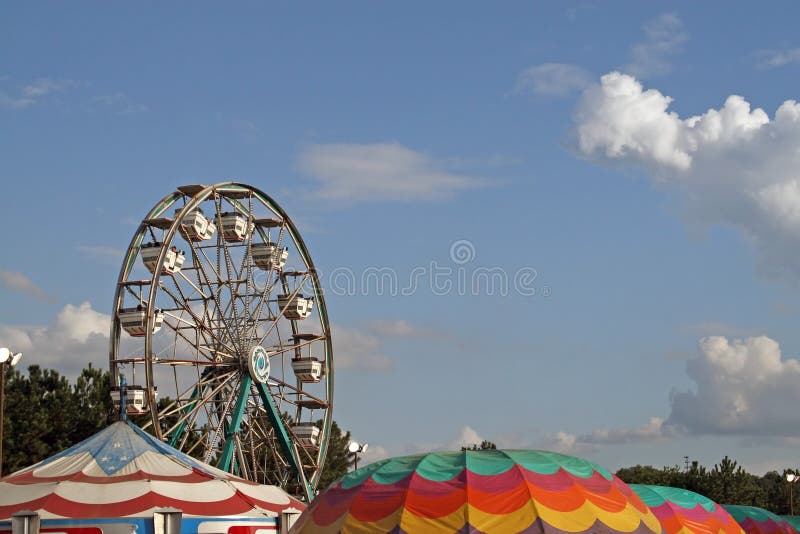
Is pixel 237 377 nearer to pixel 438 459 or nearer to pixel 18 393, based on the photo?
pixel 18 393

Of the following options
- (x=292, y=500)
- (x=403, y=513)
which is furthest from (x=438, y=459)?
(x=292, y=500)

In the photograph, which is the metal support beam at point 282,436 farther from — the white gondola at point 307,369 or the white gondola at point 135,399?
the white gondola at point 135,399

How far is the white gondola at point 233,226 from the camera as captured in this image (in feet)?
151

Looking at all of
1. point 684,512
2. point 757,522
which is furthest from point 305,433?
point 684,512

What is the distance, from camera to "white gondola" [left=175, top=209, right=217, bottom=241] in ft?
141

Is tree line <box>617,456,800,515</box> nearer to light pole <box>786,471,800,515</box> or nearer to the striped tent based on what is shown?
light pole <box>786,471,800,515</box>

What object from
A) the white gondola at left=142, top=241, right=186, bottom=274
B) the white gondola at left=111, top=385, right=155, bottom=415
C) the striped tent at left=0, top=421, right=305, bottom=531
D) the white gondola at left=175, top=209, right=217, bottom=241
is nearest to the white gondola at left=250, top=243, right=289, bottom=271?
the white gondola at left=175, top=209, right=217, bottom=241

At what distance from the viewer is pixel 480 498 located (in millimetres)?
16609

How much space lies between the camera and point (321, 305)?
52.6 m

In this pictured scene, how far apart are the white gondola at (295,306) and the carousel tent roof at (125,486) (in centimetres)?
2013

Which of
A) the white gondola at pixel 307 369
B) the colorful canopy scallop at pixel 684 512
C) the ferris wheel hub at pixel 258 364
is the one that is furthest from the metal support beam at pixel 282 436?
the colorful canopy scallop at pixel 684 512

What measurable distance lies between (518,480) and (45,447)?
35.6 meters

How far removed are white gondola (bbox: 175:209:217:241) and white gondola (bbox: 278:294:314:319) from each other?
5885 millimetres

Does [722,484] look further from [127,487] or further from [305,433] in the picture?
[127,487]
